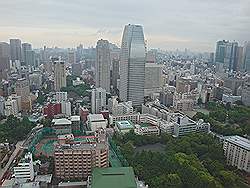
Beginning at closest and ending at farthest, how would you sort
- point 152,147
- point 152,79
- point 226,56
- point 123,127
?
point 152,147
point 123,127
point 152,79
point 226,56

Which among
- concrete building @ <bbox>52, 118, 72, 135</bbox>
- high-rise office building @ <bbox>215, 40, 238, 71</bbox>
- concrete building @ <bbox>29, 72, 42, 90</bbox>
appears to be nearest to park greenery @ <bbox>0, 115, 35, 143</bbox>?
concrete building @ <bbox>52, 118, 72, 135</bbox>

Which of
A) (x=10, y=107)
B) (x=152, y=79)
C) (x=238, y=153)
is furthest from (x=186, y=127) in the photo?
(x=10, y=107)

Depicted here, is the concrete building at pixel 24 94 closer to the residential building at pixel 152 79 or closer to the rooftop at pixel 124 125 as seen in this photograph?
the rooftop at pixel 124 125

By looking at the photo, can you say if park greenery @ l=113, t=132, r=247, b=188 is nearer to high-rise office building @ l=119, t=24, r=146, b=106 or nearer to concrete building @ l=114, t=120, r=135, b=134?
concrete building @ l=114, t=120, r=135, b=134

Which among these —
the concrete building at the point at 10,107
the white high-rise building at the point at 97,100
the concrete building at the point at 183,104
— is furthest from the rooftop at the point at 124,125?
the concrete building at the point at 10,107

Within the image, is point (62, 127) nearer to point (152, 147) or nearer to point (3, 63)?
point (152, 147)

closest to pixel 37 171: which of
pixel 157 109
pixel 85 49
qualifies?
pixel 157 109
